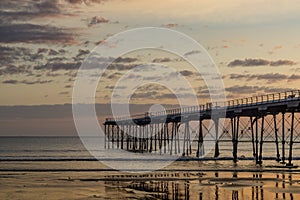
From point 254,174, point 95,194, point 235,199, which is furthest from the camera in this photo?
point 254,174

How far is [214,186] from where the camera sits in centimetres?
3444

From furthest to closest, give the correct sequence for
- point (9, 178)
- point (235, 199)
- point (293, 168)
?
point (293, 168)
point (9, 178)
point (235, 199)

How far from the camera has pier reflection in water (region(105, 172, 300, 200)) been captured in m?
29.8

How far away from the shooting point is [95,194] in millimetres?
30984

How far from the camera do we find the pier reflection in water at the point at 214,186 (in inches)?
1174

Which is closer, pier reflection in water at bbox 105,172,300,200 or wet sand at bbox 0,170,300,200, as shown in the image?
pier reflection in water at bbox 105,172,300,200

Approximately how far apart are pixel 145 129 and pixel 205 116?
1660 inches

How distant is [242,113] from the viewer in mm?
59281

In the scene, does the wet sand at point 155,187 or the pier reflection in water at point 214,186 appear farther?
the wet sand at point 155,187

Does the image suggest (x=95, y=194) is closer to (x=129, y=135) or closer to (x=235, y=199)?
(x=235, y=199)

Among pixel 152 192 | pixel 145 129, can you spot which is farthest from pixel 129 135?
pixel 152 192

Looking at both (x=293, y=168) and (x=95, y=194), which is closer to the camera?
(x=95, y=194)

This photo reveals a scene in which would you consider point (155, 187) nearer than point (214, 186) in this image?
Yes

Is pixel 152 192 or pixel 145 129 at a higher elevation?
pixel 145 129
